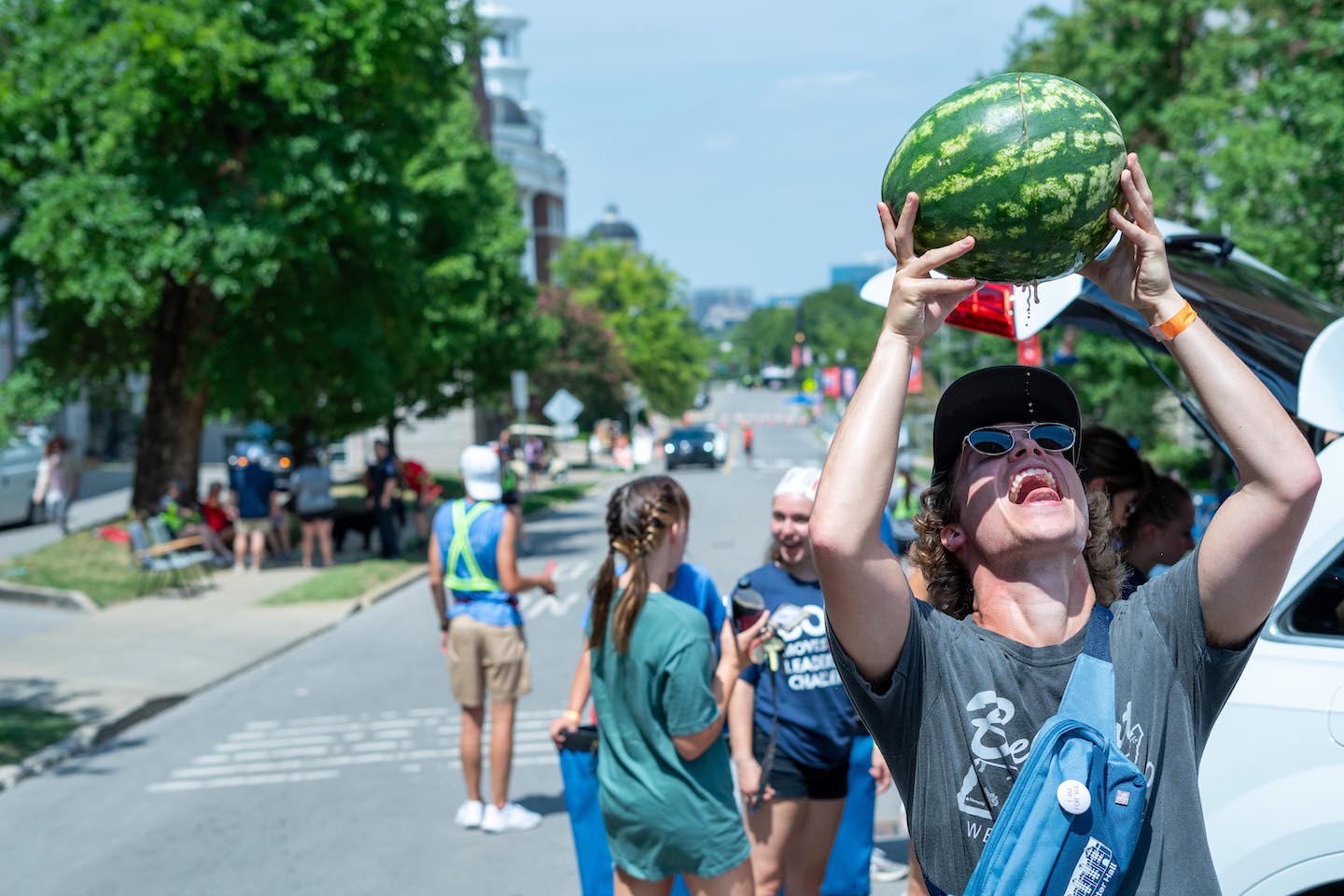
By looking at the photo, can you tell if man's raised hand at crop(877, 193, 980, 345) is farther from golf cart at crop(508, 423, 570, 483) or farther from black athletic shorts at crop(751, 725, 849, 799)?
golf cart at crop(508, 423, 570, 483)

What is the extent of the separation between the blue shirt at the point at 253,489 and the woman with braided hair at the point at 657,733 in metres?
15.9

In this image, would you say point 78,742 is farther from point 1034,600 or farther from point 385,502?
point 385,502

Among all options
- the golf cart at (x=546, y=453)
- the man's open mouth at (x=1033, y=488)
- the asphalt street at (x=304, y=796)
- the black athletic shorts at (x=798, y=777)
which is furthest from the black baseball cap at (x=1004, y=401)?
the golf cart at (x=546, y=453)

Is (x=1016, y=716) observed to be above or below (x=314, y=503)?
above

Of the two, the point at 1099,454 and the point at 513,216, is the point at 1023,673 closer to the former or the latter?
the point at 1099,454

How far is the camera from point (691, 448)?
2045 inches

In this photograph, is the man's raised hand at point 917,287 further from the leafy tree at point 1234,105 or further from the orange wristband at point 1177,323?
the leafy tree at point 1234,105

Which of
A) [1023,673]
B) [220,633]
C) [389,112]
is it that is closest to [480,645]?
[1023,673]

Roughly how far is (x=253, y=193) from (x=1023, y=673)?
17730 millimetres

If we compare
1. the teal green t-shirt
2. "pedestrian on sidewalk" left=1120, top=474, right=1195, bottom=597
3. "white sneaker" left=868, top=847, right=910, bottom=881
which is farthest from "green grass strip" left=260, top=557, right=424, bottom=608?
"pedestrian on sidewalk" left=1120, top=474, right=1195, bottom=597

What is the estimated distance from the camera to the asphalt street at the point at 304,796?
6910 millimetres

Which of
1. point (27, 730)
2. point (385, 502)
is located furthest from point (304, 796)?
point (385, 502)

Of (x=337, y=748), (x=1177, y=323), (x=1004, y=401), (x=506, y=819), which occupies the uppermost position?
(x=1177, y=323)

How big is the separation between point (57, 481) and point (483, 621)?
2055 centimetres
